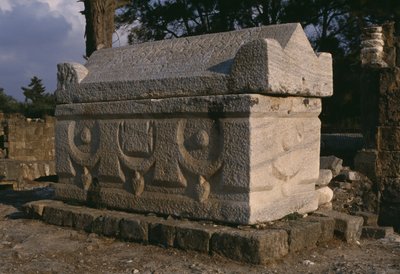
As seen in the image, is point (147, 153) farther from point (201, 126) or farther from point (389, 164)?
point (389, 164)

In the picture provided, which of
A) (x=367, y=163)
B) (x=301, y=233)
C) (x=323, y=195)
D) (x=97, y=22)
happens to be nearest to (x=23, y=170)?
(x=97, y=22)

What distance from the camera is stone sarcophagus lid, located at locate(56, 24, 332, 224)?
3512 mm

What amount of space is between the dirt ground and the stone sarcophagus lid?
0.36 metres

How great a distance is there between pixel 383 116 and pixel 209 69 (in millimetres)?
3824

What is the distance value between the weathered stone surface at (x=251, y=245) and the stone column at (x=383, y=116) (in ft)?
11.9

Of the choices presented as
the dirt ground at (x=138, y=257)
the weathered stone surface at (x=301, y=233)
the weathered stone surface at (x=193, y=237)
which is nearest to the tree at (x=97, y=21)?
the dirt ground at (x=138, y=257)

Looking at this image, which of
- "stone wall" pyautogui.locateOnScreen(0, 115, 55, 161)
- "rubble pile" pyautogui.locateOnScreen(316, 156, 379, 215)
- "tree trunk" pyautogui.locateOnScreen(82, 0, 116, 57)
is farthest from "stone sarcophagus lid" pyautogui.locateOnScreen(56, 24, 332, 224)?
"stone wall" pyautogui.locateOnScreen(0, 115, 55, 161)

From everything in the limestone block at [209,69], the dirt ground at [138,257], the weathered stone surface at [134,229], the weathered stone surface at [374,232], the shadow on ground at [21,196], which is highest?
the limestone block at [209,69]

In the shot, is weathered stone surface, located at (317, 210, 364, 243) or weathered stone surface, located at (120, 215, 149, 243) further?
weathered stone surface, located at (317, 210, 364, 243)

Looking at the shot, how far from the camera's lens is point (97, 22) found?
8297 mm

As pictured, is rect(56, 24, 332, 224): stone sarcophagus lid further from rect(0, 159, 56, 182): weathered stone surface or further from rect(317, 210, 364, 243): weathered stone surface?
rect(0, 159, 56, 182): weathered stone surface

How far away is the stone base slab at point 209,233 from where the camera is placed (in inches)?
128

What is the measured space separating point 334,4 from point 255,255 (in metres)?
12.8

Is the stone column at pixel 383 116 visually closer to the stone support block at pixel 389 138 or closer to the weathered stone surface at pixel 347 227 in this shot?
the stone support block at pixel 389 138
